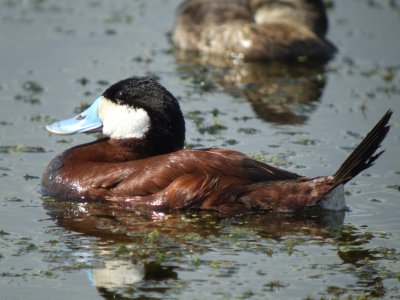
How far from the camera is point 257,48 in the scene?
1284 centimetres

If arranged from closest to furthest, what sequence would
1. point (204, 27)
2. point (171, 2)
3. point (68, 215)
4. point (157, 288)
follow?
point (157, 288), point (68, 215), point (204, 27), point (171, 2)

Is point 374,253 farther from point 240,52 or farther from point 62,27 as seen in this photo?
point 62,27

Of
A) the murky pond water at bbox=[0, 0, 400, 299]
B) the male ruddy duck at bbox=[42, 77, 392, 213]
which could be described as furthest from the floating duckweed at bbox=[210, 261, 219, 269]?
the male ruddy duck at bbox=[42, 77, 392, 213]

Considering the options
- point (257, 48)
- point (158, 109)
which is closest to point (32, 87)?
point (257, 48)

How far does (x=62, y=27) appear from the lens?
13.9 meters

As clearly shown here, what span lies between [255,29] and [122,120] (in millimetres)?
5486

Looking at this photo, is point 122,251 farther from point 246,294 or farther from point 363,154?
point 363,154

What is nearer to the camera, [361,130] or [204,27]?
[361,130]

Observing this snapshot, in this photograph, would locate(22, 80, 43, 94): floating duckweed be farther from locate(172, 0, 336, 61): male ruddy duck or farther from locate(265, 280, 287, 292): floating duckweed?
locate(265, 280, 287, 292): floating duckweed

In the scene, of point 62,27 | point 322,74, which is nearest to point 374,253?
point 322,74

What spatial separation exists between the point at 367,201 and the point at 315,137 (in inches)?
71.8

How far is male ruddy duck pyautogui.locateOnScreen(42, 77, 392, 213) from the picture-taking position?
734 centimetres

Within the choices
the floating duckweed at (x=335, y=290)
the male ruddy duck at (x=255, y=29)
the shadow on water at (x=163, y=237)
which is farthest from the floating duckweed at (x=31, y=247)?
the male ruddy duck at (x=255, y=29)

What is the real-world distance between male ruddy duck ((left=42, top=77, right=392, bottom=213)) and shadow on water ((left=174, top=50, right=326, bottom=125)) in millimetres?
2621
